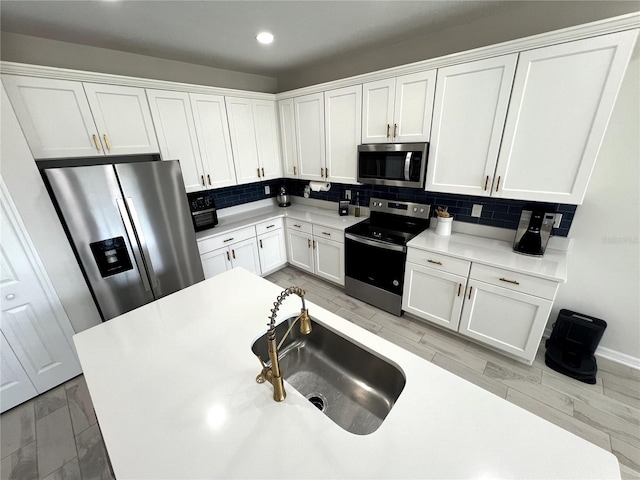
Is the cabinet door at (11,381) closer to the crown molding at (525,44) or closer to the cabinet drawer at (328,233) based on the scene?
the cabinet drawer at (328,233)

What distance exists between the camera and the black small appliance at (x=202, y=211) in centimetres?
275

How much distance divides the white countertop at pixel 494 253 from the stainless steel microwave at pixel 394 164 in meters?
0.53

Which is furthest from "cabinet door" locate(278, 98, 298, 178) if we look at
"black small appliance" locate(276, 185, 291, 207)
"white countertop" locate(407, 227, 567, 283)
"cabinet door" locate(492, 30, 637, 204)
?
"cabinet door" locate(492, 30, 637, 204)

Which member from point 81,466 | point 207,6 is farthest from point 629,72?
point 81,466

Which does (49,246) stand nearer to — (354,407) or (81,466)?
(81,466)

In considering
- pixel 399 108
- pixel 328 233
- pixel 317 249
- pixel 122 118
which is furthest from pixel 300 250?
pixel 122 118

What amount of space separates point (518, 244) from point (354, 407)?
5.87ft

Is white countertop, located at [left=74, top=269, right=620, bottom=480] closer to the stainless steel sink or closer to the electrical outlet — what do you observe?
the stainless steel sink

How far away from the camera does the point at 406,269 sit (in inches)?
93.3

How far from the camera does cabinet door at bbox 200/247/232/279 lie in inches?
108

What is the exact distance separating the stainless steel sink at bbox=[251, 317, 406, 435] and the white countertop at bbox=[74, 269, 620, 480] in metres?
0.10

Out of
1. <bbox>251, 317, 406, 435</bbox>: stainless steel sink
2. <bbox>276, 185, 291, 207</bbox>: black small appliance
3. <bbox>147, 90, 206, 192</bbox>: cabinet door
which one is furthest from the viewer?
<bbox>276, 185, 291, 207</bbox>: black small appliance

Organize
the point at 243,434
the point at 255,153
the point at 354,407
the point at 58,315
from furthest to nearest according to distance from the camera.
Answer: the point at 255,153, the point at 58,315, the point at 354,407, the point at 243,434

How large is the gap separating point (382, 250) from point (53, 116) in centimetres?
279
